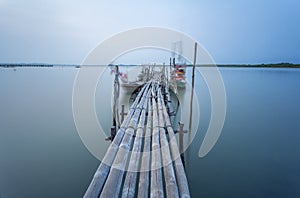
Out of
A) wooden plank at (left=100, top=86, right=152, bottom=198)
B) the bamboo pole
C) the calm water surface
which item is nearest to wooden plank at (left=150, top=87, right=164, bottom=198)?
the bamboo pole

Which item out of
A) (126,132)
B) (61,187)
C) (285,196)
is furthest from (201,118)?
(61,187)

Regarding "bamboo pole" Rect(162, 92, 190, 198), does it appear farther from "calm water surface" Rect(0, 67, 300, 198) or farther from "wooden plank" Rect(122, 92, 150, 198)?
"calm water surface" Rect(0, 67, 300, 198)

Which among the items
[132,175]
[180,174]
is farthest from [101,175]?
[180,174]

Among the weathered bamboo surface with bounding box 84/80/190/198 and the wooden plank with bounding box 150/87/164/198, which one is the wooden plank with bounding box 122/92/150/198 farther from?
the wooden plank with bounding box 150/87/164/198

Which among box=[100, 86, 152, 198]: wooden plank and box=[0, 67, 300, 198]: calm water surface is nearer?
box=[100, 86, 152, 198]: wooden plank

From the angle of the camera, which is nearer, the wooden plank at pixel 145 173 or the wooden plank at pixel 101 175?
the wooden plank at pixel 101 175

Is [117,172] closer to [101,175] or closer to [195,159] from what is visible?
[101,175]

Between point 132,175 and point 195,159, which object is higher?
point 132,175

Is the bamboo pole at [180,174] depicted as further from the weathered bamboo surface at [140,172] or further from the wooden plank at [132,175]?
the wooden plank at [132,175]

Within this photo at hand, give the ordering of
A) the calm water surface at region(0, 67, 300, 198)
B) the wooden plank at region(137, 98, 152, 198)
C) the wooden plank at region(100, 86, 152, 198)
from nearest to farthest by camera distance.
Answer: the wooden plank at region(100, 86, 152, 198), the wooden plank at region(137, 98, 152, 198), the calm water surface at region(0, 67, 300, 198)

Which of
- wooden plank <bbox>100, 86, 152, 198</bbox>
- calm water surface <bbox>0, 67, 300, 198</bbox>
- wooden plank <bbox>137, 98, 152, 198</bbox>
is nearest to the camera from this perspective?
wooden plank <bbox>100, 86, 152, 198</bbox>

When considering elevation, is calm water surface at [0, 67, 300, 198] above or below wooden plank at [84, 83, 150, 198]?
below

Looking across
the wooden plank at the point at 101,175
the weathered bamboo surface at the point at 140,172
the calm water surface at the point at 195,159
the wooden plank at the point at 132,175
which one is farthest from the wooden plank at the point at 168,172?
the calm water surface at the point at 195,159

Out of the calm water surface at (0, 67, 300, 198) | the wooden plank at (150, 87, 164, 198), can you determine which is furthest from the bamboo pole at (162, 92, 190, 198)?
the calm water surface at (0, 67, 300, 198)
